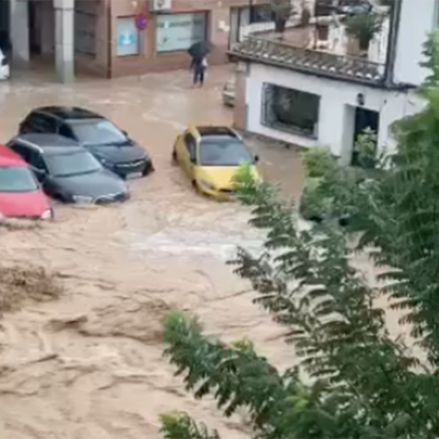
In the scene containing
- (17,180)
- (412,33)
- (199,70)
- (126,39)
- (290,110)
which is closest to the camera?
(17,180)

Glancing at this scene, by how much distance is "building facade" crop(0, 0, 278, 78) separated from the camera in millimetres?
33188

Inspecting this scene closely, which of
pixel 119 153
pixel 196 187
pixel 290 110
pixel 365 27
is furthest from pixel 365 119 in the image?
pixel 119 153

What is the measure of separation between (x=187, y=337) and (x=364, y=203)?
1.12 metres

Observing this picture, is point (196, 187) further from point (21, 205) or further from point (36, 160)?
point (21, 205)

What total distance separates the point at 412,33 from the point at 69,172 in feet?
24.9

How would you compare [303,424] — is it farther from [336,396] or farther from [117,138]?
[117,138]

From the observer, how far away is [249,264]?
21.3 ft

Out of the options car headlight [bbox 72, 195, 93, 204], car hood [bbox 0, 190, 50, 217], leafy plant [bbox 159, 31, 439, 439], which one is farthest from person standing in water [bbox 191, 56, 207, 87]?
leafy plant [bbox 159, 31, 439, 439]

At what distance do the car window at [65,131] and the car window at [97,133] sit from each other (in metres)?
0.07

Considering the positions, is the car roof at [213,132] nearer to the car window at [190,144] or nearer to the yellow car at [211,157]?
the yellow car at [211,157]

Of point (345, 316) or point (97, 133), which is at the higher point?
point (345, 316)

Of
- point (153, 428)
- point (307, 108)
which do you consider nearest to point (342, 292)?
point (153, 428)

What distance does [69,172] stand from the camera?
21.9m

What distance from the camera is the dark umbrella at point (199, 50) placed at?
32.5 meters
